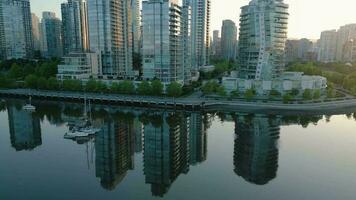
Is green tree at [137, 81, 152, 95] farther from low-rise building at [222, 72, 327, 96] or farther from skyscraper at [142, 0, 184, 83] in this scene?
low-rise building at [222, 72, 327, 96]

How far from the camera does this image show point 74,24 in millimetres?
161250

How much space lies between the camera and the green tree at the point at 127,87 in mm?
82312

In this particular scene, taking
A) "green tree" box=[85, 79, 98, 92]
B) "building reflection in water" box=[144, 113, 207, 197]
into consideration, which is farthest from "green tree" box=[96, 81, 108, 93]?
"building reflection in water" box=[144, 113, 207, 197]

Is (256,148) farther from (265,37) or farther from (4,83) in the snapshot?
(4,83)

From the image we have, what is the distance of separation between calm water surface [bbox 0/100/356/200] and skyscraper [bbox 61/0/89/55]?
347 ft

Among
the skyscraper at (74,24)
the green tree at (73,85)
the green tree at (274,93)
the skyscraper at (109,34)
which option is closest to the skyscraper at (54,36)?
the skyscraper at (74,24)

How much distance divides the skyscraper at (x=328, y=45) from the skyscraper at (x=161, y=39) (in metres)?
141

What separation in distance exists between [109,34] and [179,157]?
66.8m

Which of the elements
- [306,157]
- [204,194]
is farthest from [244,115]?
[204,194]

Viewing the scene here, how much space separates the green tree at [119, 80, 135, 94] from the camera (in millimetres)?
82312

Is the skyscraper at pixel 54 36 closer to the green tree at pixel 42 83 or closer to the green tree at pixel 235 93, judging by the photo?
the green tree at pixel 42 83

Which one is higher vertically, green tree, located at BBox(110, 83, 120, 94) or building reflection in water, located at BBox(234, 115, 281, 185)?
green tree, located at BBox(110, 83, 120, 94)

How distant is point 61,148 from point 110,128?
12.2m

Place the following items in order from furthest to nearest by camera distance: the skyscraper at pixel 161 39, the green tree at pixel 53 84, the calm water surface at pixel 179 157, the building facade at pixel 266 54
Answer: the green tree at pixel 53 84
the skyscraper at pixel 161 39
the building facade at pixel 266 54
the calm water surface at pixel 179 157
